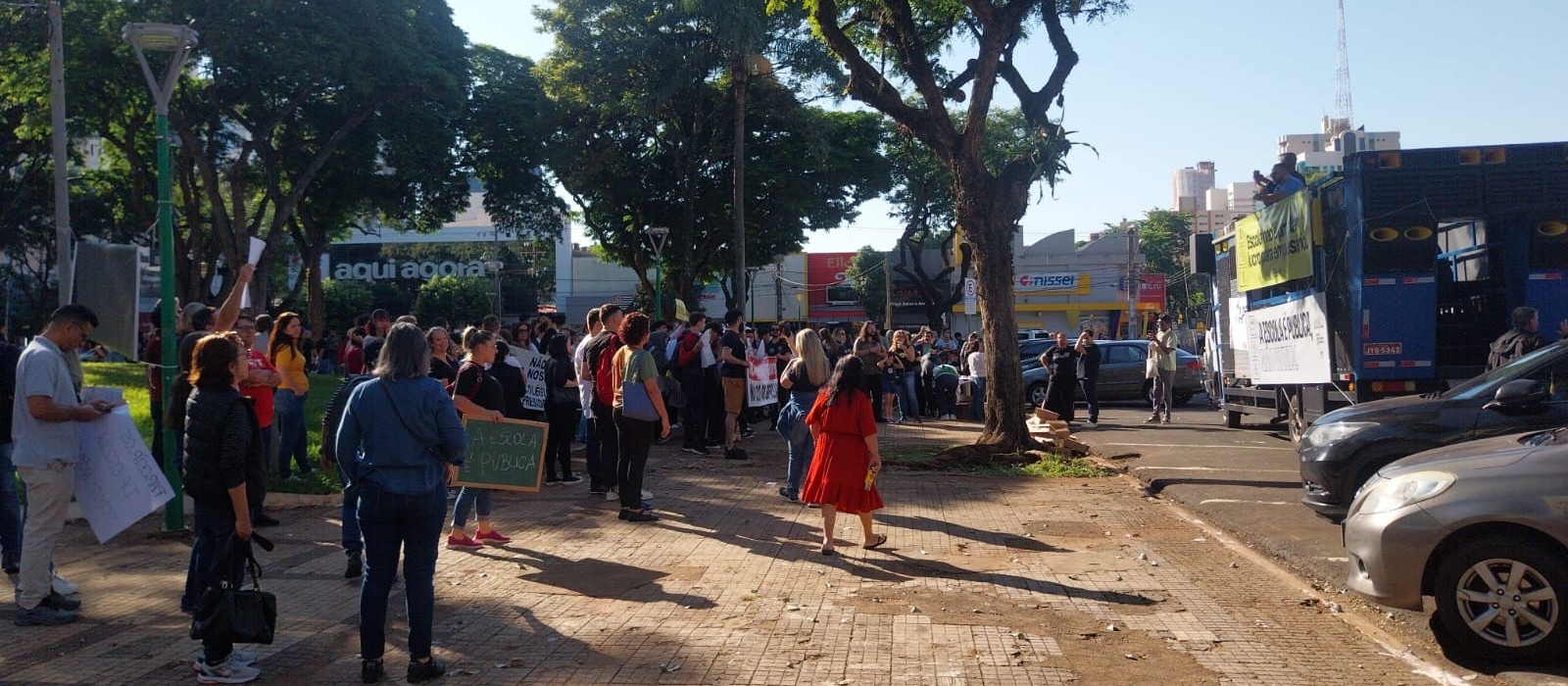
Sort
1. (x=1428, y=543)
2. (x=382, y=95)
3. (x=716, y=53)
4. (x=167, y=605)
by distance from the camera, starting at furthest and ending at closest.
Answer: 1. (x=716, y=53)
2. (x=382, y=95)
3. (x=167, y=605)
4. (x=1428, y=543)

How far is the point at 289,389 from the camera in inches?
418

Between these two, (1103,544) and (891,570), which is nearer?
(891,570)

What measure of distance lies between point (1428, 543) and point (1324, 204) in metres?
7.37

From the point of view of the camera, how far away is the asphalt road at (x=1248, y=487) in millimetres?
6699

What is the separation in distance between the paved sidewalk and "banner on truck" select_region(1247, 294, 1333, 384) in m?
3.54

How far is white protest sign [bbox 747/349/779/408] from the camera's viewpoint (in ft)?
54.9

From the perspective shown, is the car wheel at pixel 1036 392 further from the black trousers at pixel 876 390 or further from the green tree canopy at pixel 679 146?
the green tree canopy at pixel 679 146

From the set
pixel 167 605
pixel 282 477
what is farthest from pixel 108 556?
pixel 282 477

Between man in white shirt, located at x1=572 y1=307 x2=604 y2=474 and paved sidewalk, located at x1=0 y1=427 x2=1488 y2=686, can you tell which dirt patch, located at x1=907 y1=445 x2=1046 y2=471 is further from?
man in white shirt, located at x1=572 y1=307 x2=604 y2=474

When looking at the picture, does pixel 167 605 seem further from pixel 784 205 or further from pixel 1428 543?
pixel 784 205

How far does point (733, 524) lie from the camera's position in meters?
9.53

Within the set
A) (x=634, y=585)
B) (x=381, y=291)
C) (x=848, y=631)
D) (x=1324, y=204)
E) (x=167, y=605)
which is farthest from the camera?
(x=381, y=291)

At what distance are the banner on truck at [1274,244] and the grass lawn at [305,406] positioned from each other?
33.3ft

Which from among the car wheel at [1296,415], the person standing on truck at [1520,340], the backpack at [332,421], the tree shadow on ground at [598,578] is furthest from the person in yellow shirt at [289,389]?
the car wheel at [1296,415]
